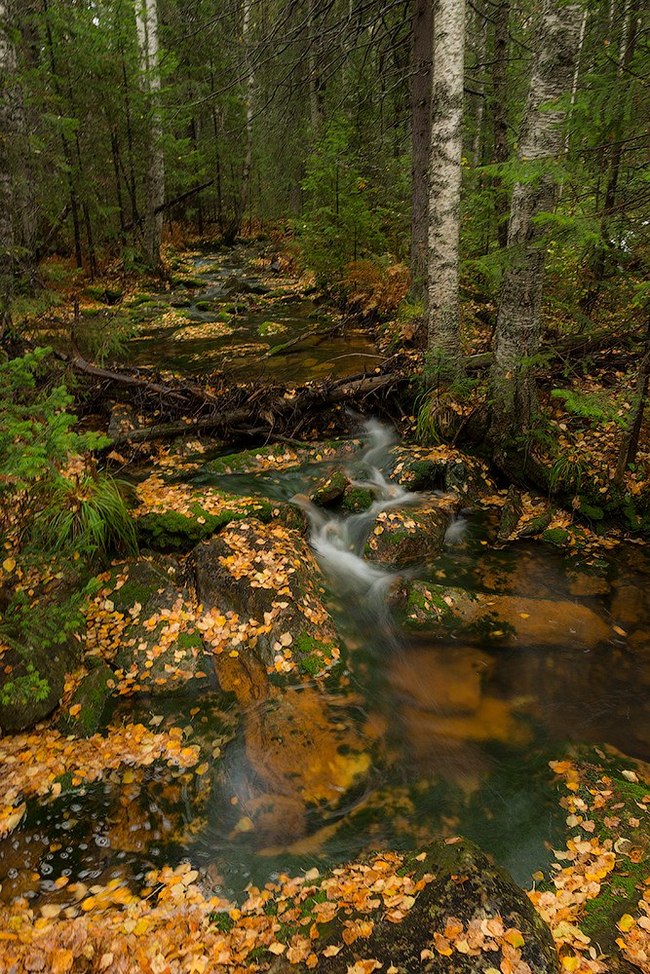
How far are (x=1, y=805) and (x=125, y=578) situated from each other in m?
2.41

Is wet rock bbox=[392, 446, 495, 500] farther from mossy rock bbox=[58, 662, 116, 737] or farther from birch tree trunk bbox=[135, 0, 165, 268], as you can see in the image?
birch tree trunk bbox=[135, 0, 165, 268]

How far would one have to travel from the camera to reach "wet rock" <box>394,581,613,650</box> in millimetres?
5515

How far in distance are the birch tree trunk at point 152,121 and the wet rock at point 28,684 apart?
18.2m

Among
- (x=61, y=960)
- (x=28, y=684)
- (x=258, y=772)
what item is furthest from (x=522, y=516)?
(x=61, y=960)

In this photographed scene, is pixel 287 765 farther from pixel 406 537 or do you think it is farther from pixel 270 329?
pixel 270 329

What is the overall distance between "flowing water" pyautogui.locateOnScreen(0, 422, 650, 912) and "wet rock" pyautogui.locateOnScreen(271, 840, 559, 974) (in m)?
0.77

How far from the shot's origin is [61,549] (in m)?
5.43

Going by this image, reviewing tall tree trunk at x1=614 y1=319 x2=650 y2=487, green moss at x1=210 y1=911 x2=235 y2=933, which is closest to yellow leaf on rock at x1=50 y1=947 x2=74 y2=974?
green moss at x1=210 y1=911 x2=235 y2=933

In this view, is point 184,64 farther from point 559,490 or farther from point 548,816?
point 548,816

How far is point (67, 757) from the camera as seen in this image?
4.18 meters

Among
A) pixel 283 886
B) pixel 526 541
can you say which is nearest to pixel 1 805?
pixel 283 886

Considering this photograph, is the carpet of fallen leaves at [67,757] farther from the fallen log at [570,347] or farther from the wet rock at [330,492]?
the fallen log at [570,347]

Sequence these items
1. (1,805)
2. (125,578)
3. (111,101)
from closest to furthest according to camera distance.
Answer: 1. (1,805)
2. (125,578)
3. (111,101)

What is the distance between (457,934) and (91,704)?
3375mm
